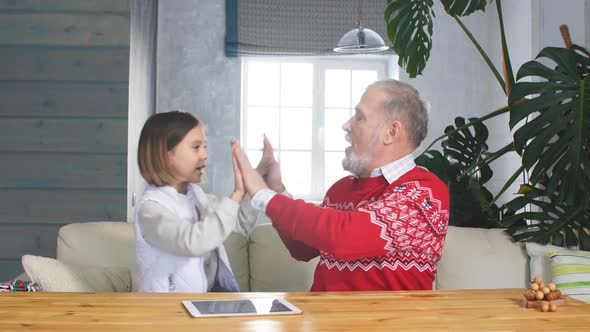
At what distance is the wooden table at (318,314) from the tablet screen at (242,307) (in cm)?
3

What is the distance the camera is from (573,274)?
2.68 meters

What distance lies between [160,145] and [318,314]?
2.69 ft

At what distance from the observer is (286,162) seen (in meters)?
6.88

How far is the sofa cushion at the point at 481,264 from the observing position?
2875mm

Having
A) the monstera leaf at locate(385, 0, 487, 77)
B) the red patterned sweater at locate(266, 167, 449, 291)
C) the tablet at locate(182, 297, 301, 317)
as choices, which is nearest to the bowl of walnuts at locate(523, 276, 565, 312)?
the red patterned sweater at locate(266, 167, 449, 291)

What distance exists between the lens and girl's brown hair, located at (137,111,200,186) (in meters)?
2.15

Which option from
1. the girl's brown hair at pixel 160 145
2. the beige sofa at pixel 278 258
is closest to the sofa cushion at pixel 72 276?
the beige sofa at pixel 278 258

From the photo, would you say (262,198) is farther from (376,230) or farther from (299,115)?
(299,115)

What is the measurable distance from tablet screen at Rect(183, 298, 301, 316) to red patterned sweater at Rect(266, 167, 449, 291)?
0.32m

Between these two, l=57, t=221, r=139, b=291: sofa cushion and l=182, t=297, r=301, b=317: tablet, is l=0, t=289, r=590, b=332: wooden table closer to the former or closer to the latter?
l=182, t=297, r=301, b=317: tablet

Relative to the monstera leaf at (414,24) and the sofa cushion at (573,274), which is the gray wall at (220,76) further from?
the sofa cushion at (573,274)

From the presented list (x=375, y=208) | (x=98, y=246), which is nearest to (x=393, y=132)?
(x=375, y=208)

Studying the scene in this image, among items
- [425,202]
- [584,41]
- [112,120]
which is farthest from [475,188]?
[112,120]

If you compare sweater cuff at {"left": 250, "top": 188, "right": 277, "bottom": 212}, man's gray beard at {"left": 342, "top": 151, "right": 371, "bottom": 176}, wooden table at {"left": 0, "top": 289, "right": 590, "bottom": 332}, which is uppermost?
man's gray beard at {"left": 342, "top": 151, "right": 371, "bottom": 176}
